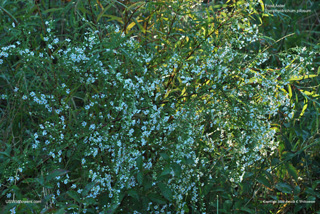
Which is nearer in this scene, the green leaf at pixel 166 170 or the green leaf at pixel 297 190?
the green leaf at pixel 166 170

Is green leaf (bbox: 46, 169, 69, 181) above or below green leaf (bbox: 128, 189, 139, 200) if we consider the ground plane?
above

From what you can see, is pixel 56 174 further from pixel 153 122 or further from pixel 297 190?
pixel 297 190

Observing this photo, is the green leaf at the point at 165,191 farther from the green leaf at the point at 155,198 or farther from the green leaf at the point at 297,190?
the green leaf at the point at 297,190

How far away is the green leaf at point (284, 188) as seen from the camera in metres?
2.56

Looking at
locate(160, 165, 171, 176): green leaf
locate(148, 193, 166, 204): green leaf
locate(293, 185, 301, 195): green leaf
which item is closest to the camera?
locate(160, 165, 171, 176): green leaf

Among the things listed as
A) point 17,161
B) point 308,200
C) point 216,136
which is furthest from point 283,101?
point 17,161

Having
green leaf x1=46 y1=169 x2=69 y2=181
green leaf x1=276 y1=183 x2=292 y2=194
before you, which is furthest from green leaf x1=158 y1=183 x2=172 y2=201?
green leaf x1=276 y1=183 x2=292 y2=194

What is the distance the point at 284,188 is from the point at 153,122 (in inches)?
40.2

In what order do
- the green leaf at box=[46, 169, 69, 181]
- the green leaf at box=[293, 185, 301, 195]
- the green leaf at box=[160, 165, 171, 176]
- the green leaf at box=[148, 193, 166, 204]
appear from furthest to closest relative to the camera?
the green leaf at box=[293, 185, 301, 195] → the green leaf at box=[148, 193, 166, 204] → the green leaf at box=[160, 165, 171, 176] → the green leaf at box=[46, 169, 69, 181]

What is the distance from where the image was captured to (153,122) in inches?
82.1


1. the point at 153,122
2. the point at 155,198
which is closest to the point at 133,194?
the point at 155,198

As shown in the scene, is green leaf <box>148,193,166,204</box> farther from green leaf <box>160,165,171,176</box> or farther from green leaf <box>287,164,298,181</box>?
green leaf <box>287,164,298,181</box>

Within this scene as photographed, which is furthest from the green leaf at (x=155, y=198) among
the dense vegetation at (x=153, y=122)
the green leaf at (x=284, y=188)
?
the green leaf at (x=284, y=188)

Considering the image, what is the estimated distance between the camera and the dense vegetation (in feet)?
6.62
